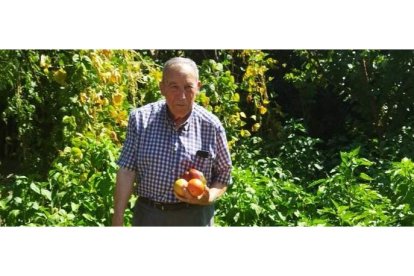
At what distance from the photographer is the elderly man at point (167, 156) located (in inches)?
88.9

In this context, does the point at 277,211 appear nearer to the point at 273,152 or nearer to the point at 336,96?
the point at 273,152

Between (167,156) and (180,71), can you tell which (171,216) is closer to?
(167,156)

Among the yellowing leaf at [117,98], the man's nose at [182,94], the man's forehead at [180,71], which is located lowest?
the yellowing leaf at [117,98]

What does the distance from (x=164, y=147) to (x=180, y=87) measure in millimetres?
218

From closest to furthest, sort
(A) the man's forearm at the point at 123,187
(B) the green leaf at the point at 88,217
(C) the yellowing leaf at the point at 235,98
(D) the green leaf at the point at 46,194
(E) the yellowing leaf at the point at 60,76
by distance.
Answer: (A) the man's forearm at the point at 123,187
(B) the green leaf at the point at 88,217
(D) the green leaf at the point at 46,194
(E) the yellowing leaf at the point at 60,76
(C) the yellowing leaf at the point at 235,98

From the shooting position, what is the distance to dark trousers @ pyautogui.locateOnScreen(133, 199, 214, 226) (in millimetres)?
2299

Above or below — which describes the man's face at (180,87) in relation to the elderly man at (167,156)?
above

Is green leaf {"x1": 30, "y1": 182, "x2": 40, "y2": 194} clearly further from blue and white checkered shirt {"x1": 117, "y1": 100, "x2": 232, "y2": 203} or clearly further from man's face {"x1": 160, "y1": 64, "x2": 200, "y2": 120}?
man's face {"x1": 160, "y1": 64, "x2": 200, "y2": 120}

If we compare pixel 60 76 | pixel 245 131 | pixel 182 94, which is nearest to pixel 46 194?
pixel 60 76

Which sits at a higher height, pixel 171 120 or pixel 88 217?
pixel 171 120

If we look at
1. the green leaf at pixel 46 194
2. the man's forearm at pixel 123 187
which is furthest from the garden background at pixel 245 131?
the man's forearm at pixel 123 187

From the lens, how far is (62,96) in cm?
423

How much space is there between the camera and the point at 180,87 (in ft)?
7.19

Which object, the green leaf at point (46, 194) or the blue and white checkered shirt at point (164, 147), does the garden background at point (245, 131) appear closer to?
the green leaf at point (46, 194)
